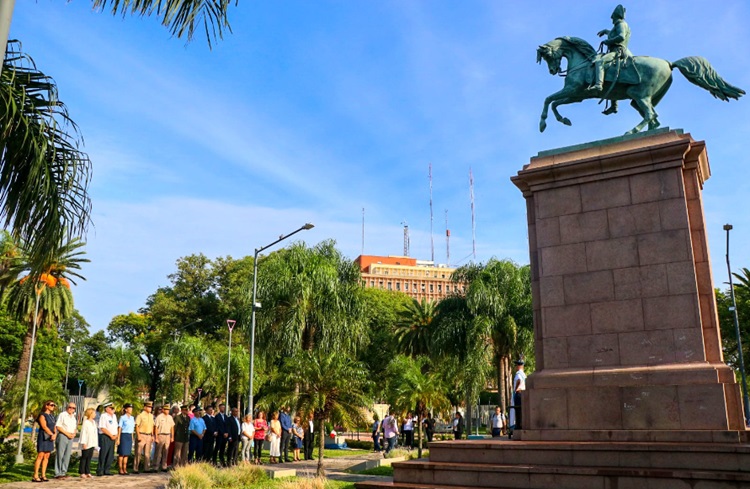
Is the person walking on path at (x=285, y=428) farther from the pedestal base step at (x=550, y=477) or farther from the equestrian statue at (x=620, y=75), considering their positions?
the equestrian statue at (x=620, y=75)

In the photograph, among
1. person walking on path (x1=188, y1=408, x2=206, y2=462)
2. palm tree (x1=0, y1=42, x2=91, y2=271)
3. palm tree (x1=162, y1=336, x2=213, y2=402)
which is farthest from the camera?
palm tree (x1=162, y1=336, x2=213, y2=402)

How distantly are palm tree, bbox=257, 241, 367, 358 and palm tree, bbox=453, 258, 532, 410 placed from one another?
645 cm

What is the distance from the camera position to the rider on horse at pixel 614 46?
12281mm

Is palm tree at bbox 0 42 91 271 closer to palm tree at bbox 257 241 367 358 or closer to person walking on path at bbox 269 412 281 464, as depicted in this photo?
person walking on path at bbox 269 412 281 464

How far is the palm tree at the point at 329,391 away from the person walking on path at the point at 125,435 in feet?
12.9

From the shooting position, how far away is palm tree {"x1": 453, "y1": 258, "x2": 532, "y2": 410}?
34.3 m

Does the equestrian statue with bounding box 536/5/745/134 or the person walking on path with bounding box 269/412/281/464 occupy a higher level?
the equestrian statue with bounding box 536/5/745/134

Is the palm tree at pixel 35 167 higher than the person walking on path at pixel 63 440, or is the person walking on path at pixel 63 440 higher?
the palm tree at pixel 35 167

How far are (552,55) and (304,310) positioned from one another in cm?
2233

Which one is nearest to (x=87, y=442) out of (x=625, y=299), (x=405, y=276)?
(x=625, y=299)

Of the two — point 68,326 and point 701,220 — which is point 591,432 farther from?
point 68,326

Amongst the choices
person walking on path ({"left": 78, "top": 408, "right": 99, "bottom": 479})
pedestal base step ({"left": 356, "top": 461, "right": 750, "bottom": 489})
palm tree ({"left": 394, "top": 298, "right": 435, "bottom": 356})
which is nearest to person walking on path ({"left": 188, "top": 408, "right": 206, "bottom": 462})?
person walking on path ({"left": 78, "top": 408, "right": 99, "bottom": 479})

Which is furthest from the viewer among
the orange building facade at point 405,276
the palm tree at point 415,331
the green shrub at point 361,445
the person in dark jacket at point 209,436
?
the orange building facade at point 405,276

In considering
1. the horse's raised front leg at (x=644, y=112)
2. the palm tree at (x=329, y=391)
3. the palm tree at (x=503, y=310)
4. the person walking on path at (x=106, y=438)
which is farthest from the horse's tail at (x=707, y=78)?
the palm tree at (x=503, y=310)
